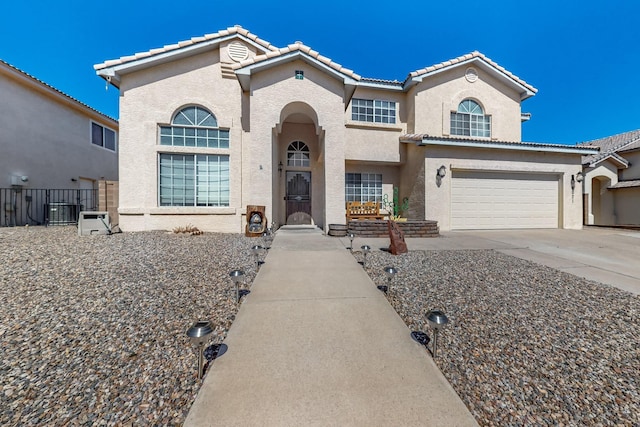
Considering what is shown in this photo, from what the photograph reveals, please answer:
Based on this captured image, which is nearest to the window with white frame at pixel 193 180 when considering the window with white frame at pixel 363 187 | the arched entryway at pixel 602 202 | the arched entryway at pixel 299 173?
the arched entryway at pixel 299 173

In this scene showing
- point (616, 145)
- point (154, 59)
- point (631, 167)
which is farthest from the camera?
point (616, 145)

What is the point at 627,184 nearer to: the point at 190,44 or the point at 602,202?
the point at 602,202

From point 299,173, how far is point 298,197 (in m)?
1.11

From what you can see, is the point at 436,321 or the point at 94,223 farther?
the point at 94,223

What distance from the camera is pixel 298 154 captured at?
10.9m

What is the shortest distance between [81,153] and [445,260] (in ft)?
61.5

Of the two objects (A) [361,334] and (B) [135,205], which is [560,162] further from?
(B) [135,205]

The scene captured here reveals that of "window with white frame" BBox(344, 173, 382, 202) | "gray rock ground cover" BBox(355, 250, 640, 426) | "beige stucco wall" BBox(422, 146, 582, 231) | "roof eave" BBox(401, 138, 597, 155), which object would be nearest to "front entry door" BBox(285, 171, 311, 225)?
"window with white frame" BBox(344, 173, 382, 202)

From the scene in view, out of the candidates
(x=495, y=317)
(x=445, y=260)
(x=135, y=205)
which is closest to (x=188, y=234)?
(x=135, y=205)

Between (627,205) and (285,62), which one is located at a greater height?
(285,62)

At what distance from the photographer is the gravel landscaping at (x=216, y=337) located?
5.59 ft

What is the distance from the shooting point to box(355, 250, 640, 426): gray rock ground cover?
Result: 5.67 ft

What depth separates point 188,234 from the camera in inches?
328

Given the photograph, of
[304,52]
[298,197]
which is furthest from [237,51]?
[298,197]
